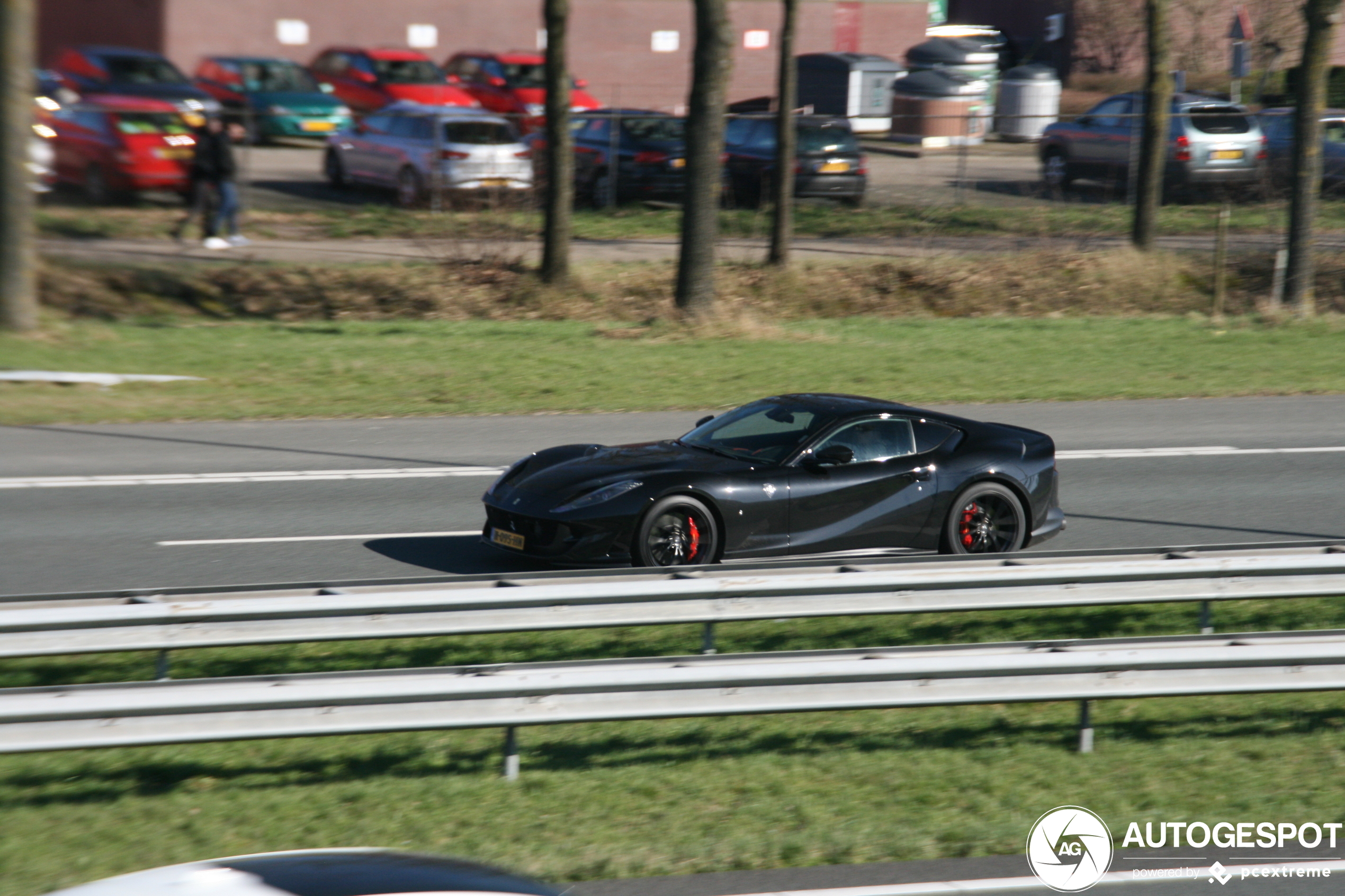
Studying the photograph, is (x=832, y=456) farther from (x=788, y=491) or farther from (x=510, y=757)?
(x=510, y=757)

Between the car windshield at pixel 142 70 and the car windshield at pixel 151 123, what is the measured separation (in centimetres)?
976

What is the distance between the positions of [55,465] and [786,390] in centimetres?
787

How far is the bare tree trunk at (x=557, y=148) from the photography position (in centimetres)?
2109

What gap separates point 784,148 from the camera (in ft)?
75.3

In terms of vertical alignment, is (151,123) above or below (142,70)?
below

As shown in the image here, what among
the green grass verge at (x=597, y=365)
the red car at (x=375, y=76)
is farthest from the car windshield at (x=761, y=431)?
the red car at (x=375, y=76)

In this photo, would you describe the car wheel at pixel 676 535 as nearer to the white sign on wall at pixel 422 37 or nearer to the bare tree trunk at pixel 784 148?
the bare tree trunk at pixel 784 148

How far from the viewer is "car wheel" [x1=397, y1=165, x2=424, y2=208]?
25.8m

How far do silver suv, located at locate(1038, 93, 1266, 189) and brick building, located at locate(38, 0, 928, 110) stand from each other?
49.9ft

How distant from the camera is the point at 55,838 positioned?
5273mm

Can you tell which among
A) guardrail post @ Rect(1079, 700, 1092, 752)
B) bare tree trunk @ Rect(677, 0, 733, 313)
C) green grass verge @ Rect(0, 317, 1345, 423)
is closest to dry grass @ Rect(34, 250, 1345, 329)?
bare tree trunk @ Rect(677, 0, 733, 313)

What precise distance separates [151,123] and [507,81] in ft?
55.2

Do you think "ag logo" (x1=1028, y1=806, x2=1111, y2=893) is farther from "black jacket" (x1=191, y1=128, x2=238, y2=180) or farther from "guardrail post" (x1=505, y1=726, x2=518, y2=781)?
"black jacket" (x1=191, y1=128, x2=238, y2=180)

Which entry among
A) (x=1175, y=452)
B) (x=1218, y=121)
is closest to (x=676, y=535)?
(x=1175, y=452)
